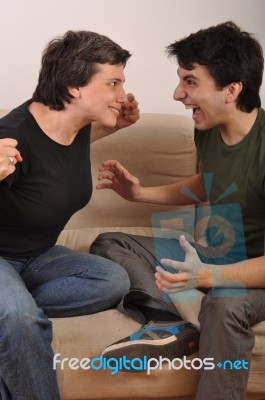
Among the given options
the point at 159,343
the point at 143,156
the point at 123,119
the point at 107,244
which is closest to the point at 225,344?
the point at 159,343

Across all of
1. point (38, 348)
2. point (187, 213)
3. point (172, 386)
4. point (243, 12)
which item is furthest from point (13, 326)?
point (243, 12)

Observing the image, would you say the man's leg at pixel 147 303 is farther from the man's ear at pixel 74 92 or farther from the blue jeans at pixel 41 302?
the man's ear at pixel 74 92

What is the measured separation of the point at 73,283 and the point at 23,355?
1.03 feet

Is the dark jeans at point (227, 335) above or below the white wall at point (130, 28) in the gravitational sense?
below

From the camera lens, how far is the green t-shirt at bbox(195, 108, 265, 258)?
1.73 metres

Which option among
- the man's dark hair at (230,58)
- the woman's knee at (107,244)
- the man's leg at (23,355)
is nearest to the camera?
the man's leg at (23,355)

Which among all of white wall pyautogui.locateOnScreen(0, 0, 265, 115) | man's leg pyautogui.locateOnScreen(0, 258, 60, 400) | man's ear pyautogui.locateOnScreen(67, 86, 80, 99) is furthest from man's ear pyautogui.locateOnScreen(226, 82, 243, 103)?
man's leg pyautogui.locateOnScreen(0, 258, 60, 400)

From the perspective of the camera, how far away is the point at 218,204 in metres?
1.85

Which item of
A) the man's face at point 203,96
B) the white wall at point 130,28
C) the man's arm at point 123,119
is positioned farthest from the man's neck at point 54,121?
the white wall at point 130,28

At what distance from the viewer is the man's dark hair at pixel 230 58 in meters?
1.77

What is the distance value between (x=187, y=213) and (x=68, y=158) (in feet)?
2.25

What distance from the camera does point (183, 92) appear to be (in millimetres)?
1840

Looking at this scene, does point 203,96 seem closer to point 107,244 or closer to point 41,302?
point 107,244

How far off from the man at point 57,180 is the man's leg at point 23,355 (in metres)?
0.02
